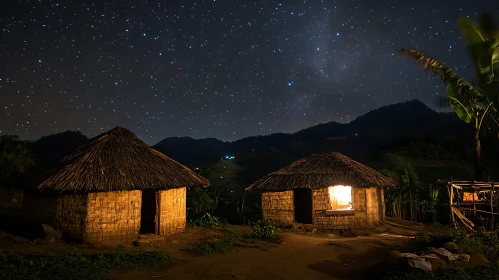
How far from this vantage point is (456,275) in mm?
7363

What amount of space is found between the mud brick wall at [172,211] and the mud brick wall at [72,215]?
276 cm

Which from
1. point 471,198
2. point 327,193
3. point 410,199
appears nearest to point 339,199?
point 410,199

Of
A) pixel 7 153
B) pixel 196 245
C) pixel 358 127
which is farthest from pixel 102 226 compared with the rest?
pixel 358 127

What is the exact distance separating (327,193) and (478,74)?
7899 mm

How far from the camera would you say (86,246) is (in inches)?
441

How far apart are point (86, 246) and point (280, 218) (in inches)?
343

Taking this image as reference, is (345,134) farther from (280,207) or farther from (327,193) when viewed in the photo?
(280,207)

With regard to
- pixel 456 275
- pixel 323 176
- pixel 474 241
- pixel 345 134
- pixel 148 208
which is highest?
pixel 345 134

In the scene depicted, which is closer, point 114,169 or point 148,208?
point 114,169

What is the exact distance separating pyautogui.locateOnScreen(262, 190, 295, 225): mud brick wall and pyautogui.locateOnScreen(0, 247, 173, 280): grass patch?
292 inches

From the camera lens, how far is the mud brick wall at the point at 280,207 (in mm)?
16406

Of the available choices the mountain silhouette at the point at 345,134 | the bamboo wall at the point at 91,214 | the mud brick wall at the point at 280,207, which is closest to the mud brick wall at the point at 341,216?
the mud brick wall at the point at 280,207

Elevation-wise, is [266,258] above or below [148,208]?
below

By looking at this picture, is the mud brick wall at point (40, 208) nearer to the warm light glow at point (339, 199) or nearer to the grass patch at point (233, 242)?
the grass patch at point (233, 242)
